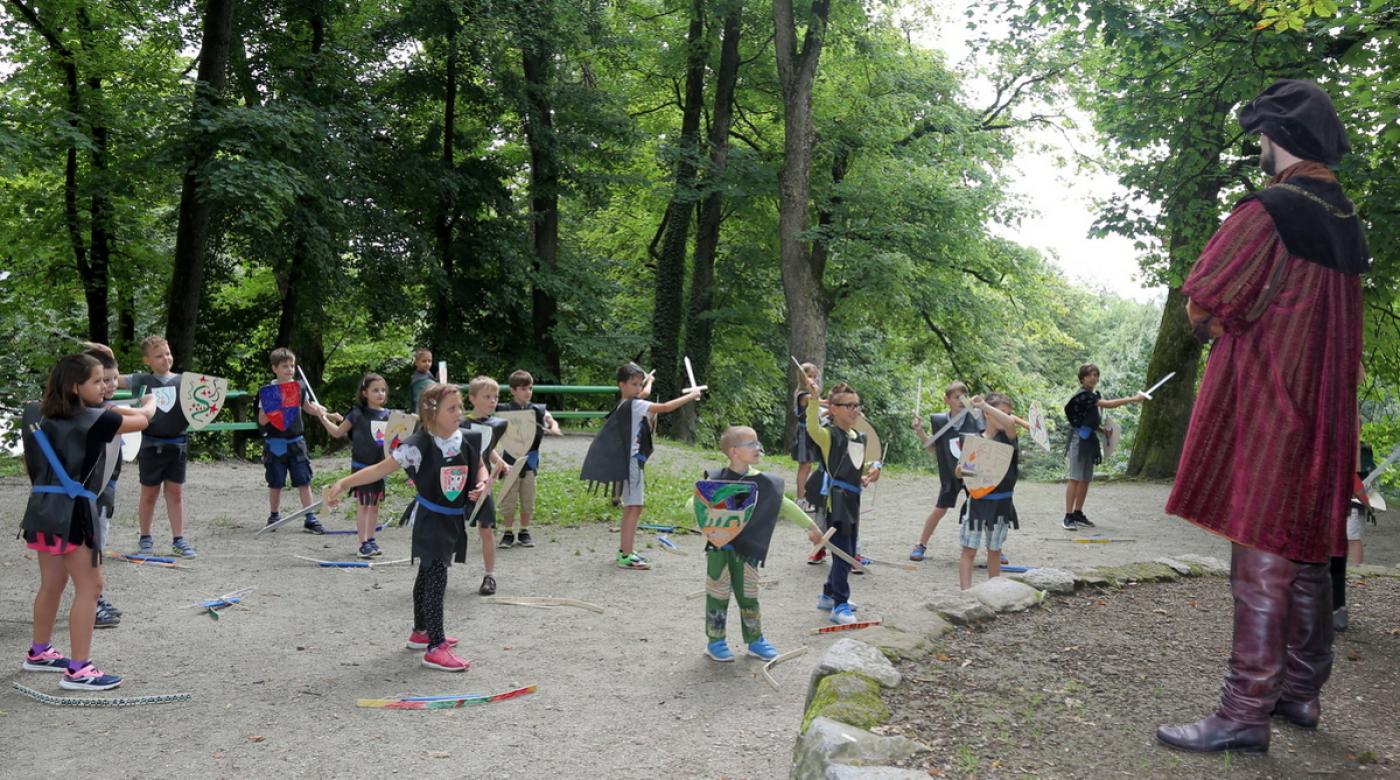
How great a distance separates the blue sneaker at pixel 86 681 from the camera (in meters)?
5.58

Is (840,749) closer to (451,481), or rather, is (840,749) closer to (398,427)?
(451,481)

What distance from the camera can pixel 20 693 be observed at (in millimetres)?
5516

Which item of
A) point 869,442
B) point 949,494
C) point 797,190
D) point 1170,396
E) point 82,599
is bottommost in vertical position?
point 82,599

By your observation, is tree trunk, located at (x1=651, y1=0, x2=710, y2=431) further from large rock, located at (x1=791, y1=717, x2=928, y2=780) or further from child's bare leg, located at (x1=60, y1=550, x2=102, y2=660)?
large rock, located at (x1=791, y1=717, x2=928, y2=780)

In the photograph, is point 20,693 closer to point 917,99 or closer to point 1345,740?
point 1345,740

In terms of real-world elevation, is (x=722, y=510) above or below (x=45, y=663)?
above

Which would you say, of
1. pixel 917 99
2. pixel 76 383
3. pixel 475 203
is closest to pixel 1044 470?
pixel 917 99

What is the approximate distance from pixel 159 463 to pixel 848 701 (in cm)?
708

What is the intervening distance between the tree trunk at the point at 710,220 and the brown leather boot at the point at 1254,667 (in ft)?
60.1

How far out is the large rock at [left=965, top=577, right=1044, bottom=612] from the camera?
6309mm

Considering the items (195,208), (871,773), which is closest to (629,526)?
(871,773)

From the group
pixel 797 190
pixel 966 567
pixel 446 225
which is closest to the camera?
pixel 966 567

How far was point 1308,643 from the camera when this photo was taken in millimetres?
4164

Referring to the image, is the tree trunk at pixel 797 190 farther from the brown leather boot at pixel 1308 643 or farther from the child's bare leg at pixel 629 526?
the brown leather boot at pixel 1308 643
